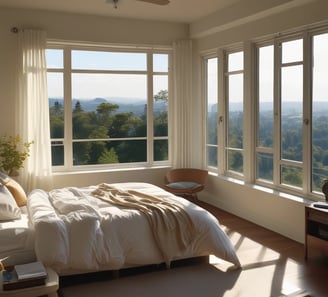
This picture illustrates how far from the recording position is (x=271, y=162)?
5.78 m

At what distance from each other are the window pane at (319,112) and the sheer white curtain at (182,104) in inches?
103

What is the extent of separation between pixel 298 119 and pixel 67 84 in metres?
3.52

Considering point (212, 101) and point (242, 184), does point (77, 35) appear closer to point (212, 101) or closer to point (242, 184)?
point (212, 101)

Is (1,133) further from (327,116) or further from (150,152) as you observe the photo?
(327,116)

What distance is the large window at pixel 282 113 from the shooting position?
4969 mm

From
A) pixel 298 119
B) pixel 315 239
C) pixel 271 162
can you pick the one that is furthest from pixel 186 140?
pixel 315 239

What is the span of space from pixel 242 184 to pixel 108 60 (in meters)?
2.92

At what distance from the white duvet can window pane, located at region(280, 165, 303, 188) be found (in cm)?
151

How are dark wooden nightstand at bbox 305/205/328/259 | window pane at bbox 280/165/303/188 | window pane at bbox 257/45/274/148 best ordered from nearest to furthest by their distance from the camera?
1. dark wooden nightstand at bbox 305/205/328/259
2. window pane at bbox 280/165/303/188
3. window pane at bbox 257/45/274/148

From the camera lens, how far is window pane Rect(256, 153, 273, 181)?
581 cm

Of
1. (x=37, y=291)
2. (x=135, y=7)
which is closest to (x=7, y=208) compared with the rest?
(x=37, y=291)

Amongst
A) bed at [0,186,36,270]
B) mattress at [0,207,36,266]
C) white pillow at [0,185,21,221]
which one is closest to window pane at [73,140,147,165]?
white pillow at [0,185,21,221]

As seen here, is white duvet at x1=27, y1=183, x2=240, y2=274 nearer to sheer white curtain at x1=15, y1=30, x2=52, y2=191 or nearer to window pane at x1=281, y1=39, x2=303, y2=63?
sheer white curtain at x1=15, y1=30, x2=52, y2=191

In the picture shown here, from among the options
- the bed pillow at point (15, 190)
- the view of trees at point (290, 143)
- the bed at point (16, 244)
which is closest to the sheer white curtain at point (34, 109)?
the bed pillow at point (15, 190)
